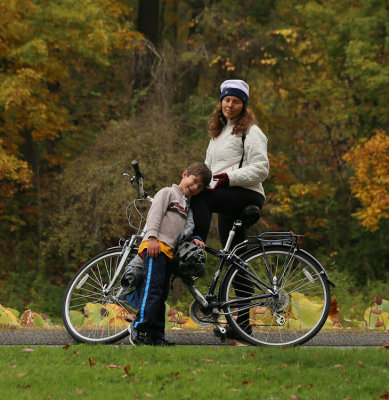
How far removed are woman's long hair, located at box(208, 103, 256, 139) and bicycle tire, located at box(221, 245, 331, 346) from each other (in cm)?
94

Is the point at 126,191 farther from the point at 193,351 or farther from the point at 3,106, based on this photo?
the point at 193,351

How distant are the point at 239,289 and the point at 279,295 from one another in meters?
Result: 0.31

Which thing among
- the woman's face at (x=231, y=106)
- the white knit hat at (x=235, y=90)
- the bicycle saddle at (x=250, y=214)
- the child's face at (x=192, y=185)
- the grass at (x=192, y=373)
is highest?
Result: the white knit hat at (x=235, y=90)

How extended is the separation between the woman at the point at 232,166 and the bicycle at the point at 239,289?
0.34ft

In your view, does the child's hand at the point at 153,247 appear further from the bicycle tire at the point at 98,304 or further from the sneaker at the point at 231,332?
the sneaker at the point at 231,332

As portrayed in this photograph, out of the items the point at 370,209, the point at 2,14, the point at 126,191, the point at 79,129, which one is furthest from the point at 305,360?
the point at 79,129

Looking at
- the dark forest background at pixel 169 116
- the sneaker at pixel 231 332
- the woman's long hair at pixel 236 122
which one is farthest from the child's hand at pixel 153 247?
the dark forest background at pixel 169 116

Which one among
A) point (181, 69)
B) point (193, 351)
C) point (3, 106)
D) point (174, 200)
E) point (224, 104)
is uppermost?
point (181, 69)

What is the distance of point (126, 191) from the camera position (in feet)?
48.9

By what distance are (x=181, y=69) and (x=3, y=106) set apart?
14.8 feet

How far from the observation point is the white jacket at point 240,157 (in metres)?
5.14

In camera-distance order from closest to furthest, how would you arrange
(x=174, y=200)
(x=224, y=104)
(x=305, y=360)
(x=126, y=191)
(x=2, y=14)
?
1. (x=305, y=360)
2. (x=174, y=200)
3. (x=224, y=104)
4. (x=126, y=191)
5. (x=2, y=14)

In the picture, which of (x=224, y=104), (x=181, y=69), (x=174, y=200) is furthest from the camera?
(x=181, y=69)

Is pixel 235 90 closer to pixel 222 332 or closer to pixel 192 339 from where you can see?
pixel 222 332
